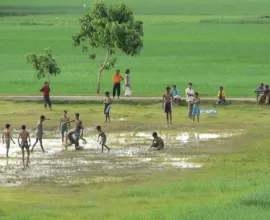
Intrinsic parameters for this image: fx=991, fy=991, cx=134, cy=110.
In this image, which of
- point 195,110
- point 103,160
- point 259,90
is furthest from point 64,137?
point 259,90

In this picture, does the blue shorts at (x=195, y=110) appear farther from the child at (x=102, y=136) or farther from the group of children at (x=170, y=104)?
the child at (x=102, y=136)

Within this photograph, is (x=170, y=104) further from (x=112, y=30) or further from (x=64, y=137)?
(x=112, y=30)

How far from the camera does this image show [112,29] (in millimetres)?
54219

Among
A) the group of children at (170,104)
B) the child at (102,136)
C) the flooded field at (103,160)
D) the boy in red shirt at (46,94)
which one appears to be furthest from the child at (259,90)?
the child at (102,136)

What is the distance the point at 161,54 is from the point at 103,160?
1760 inches

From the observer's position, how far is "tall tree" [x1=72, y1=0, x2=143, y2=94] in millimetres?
54625

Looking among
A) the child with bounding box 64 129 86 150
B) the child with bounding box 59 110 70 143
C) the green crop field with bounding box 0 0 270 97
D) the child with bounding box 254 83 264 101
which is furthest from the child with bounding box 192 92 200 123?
the green crop field with bounding box 0 0 270 97

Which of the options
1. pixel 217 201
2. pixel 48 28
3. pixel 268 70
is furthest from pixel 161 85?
pixel 48 28

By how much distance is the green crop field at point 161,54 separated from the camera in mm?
60375

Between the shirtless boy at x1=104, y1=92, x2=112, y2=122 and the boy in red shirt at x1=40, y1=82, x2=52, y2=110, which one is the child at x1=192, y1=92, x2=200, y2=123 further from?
the boy in red shirt at x1=40, y1=82, x2=52, y2=110

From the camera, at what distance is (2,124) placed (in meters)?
45.2

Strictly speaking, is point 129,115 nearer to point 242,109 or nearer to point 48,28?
point 242,109

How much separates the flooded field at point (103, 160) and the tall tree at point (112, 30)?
12834 mm

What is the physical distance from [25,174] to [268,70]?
36.9m
